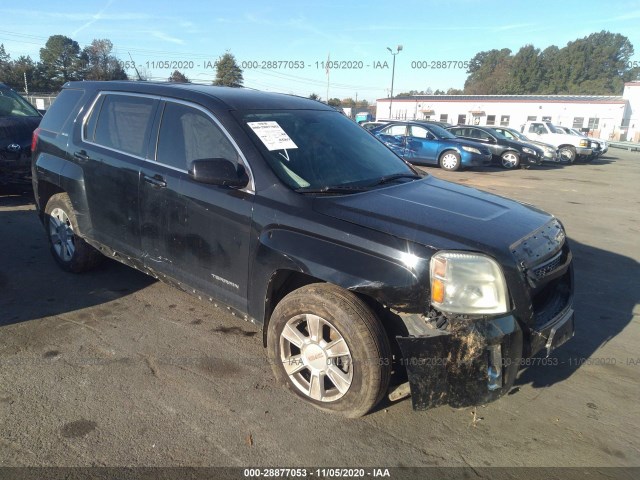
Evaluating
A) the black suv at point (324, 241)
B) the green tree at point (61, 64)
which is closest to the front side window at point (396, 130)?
the black suv at point (324, 241)

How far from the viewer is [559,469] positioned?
2.49 meters

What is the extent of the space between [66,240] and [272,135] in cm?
281

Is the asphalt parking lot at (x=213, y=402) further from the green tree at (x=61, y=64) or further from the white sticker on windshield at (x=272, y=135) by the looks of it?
the green tree at (x=61, y=64)

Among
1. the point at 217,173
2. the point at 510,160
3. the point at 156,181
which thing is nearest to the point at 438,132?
the point at 510,160

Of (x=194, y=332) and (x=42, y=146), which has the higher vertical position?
(x=42, y=146)

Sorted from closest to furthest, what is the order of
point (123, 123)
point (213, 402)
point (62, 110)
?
1. point (213, 402)
2. point (123, 123)
3. point (62, 110)

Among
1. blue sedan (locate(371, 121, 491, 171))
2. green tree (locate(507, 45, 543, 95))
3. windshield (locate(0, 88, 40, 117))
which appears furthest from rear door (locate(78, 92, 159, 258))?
green tree (locate(507, 45, 543, 95))

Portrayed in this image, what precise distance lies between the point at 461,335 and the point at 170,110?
271 centimetres

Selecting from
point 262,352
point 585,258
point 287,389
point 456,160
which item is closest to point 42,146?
point 262,352

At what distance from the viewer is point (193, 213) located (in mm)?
3316

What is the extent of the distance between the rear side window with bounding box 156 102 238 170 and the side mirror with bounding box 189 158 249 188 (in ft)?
0.53

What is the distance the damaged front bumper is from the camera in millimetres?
2400

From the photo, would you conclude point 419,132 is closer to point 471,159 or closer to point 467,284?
point 471,159

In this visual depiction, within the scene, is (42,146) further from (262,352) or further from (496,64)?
(496,64)
